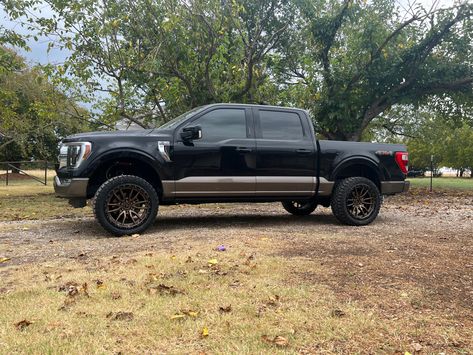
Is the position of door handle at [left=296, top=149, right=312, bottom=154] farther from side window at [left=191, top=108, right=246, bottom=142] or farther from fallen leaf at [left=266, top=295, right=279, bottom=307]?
fallen leaf at [left=266, top=295, right=279, bottom=307]

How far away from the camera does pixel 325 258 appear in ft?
15.4

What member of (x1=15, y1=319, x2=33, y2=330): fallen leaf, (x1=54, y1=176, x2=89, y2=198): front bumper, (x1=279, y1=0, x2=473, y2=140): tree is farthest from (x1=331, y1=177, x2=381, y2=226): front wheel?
(x1=279, y1=0, x2=473, y2=140): tree

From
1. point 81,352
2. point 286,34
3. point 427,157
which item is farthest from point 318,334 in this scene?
point 427,157

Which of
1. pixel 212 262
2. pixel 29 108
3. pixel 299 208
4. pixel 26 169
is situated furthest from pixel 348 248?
pixel 26 169

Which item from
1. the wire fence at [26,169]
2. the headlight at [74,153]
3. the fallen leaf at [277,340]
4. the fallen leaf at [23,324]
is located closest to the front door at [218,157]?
the headlight at [74,153]

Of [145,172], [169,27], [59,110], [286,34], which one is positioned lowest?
[145,172]

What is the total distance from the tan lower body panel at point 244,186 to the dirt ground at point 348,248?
22.0 inches

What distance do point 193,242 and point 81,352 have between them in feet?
9.89

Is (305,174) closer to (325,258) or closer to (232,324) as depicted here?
(325,258)

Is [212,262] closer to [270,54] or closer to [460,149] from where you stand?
[270,54]

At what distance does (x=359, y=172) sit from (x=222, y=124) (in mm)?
2678

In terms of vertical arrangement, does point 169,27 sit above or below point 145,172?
above

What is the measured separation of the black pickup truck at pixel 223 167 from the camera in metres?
6.12

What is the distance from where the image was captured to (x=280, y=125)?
23.6ft
